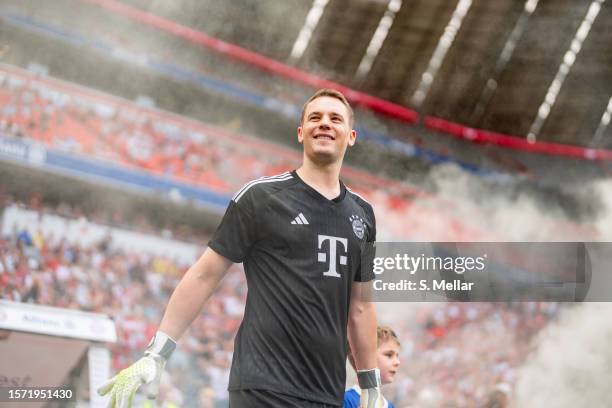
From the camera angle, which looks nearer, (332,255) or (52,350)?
(332,255)

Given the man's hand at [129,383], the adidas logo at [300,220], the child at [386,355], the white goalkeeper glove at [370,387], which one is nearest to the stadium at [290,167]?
the child at [386,355]

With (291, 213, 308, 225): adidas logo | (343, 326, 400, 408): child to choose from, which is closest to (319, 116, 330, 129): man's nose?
(291, 213, 308, 225): adidas logo

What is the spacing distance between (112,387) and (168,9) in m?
4.71

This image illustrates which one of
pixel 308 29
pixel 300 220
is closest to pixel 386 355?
pixel 300 220

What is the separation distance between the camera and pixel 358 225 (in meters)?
2.03

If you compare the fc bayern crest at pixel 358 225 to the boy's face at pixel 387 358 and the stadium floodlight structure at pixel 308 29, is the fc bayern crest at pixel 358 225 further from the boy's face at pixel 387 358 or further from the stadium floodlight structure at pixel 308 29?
the stadium floodlight structure at pixel 308 29

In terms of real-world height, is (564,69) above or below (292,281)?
above

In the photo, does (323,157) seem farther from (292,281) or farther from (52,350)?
(52,350)

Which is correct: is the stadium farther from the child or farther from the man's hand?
the man's hand

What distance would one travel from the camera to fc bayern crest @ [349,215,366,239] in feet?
6.59

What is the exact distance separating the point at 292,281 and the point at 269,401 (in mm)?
283

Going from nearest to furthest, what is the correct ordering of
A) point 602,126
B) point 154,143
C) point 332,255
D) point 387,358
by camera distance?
point 332,255 → point 387,358 → point 602,126 → point 154,143

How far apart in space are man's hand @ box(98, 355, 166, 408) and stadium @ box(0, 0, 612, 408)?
3178mm

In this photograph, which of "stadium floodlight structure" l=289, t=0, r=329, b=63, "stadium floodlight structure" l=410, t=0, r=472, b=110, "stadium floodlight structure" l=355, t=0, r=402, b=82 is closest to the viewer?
"stadium floodlight structure" l=289, t=0, r=329, b=63
